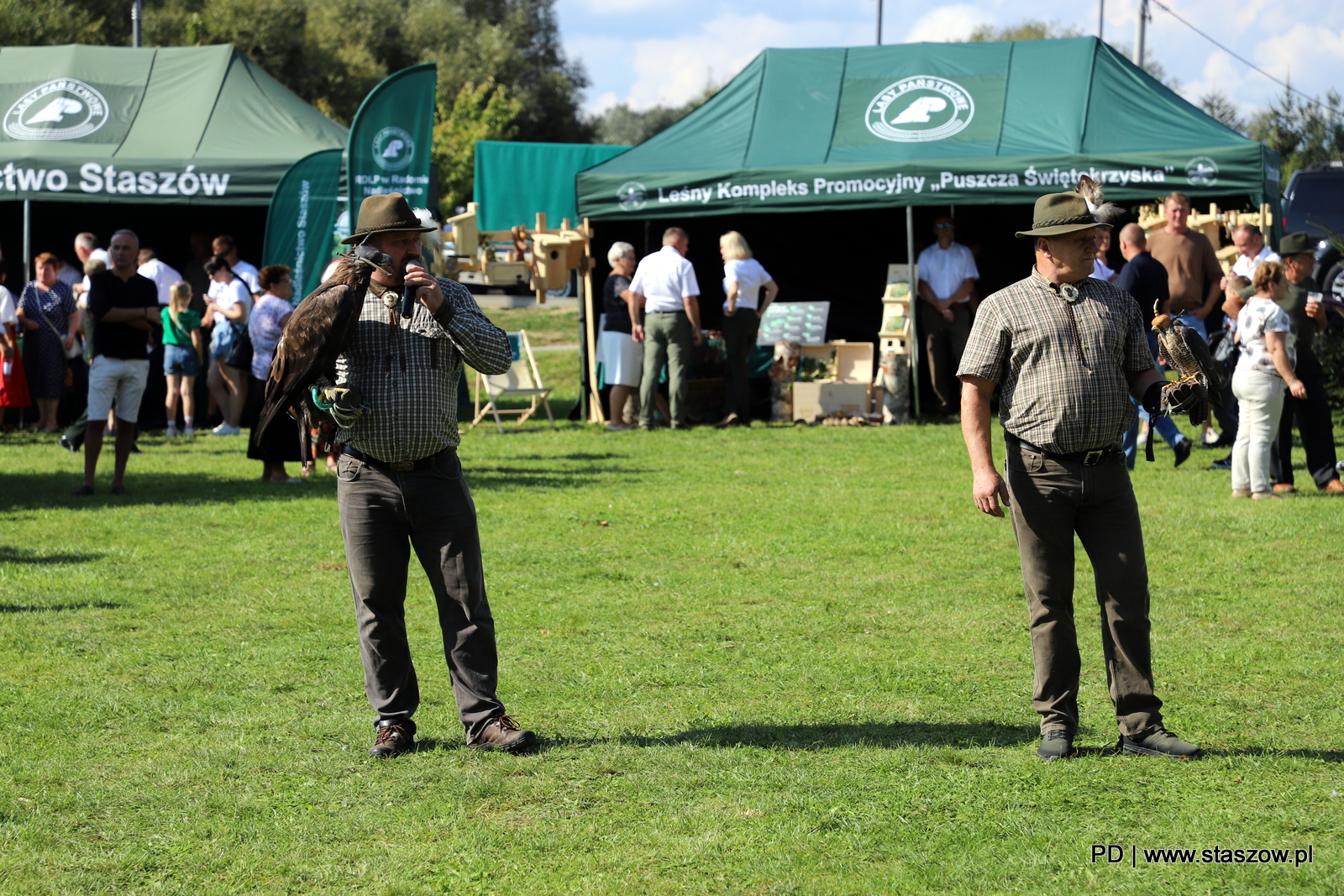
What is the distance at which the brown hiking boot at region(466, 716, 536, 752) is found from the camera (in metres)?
4.91

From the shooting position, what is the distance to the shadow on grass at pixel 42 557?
27.7ft

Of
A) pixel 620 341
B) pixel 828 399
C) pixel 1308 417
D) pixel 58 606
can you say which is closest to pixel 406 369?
pixel 58 606

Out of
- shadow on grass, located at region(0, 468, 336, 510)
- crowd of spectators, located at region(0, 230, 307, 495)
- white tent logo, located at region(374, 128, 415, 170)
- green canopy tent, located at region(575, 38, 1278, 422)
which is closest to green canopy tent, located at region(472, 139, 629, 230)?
green canopy tent, located at region(575, 38, 1278, 422)

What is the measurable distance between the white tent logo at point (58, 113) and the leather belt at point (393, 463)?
13715 mm

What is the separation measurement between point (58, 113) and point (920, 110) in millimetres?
10363

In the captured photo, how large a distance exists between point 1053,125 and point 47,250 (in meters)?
13.3

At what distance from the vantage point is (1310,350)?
34.3 ft

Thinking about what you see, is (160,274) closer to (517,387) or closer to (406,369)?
(517,387)

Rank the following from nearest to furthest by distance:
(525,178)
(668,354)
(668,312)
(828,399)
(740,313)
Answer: (668,312) < (668,354) < (740,313) < (828,399) < (525,178)

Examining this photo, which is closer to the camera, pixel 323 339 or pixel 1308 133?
pixel 323 339

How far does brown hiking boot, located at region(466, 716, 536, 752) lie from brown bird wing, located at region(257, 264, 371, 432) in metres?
1.34

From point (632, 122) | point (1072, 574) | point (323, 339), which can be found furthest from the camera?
point (632, 122)

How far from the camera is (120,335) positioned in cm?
1048

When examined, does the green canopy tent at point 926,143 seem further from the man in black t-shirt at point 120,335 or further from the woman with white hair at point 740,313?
the man in black t-shirt at point 120,335
